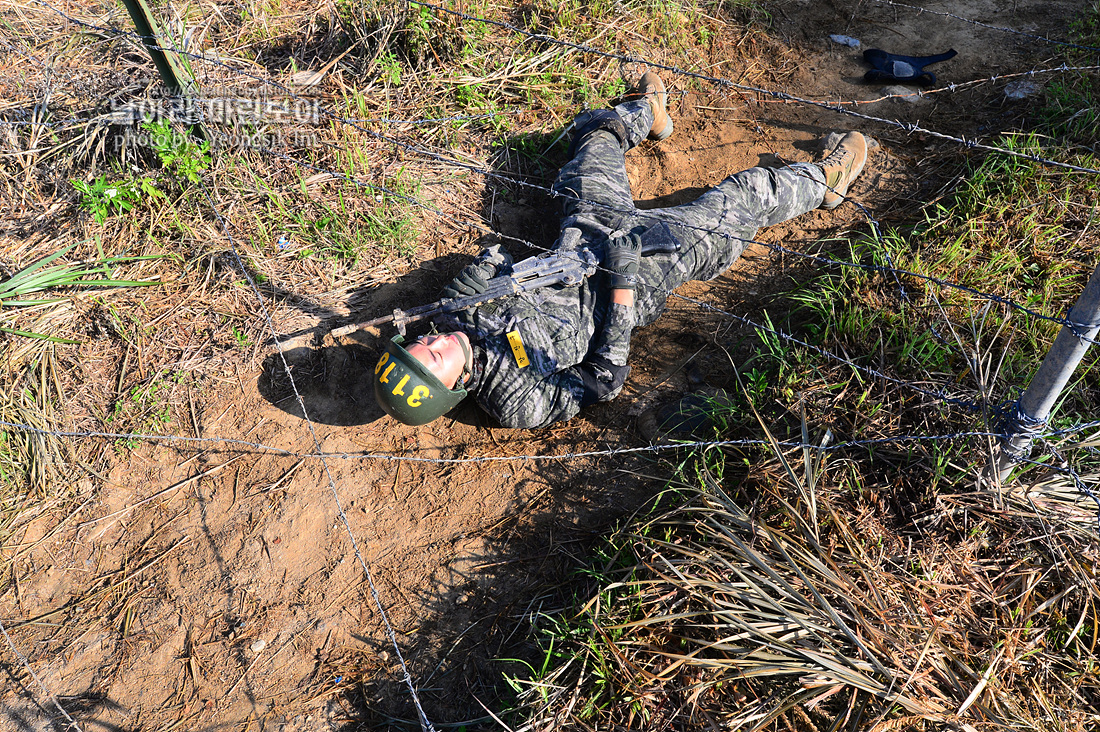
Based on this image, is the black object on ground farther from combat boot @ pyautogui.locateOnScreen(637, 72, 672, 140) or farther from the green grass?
the green grass

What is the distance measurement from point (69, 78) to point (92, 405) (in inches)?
92.1

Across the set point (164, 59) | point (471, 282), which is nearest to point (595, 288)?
point (471, 282)

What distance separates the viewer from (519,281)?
3342mm

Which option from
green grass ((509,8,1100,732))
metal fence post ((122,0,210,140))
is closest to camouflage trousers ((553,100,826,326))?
green grass ((509,8,1100,732))

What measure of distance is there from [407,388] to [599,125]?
88.8 inches

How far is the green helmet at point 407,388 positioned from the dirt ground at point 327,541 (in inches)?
17.1

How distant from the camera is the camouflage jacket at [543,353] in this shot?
331 centimetres

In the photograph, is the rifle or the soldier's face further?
the rifle

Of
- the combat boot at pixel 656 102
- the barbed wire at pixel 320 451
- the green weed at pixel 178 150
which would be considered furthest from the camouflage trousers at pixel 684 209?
the green weed at pixel 178 150

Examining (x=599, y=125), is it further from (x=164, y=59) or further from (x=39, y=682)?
(x=39, y=682)

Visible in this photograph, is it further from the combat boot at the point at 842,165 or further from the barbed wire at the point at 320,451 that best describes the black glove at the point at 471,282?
the combat boot at the point at 842,165

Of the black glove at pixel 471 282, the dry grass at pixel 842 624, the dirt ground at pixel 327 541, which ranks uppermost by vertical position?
the black glove at pixel 471 282

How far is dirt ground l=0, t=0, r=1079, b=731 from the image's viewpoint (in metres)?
2.78

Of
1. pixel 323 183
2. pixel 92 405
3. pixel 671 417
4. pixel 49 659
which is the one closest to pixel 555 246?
pixel 671 417
